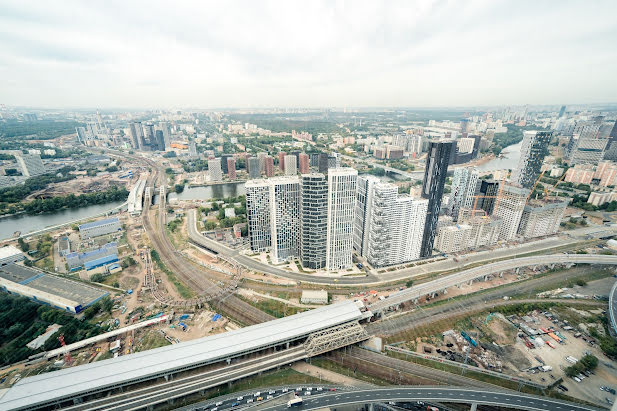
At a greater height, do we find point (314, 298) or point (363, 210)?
point (363, 210)

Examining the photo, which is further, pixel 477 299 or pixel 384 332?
pixel 477 299

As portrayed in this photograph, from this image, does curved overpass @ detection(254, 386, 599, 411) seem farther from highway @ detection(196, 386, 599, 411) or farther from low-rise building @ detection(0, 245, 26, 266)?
low-rise building @ detection(0, 245, 26, 266)

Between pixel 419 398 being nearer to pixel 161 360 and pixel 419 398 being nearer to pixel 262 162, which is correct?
pixel 161 360

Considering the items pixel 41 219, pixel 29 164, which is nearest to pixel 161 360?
pixel 41 219

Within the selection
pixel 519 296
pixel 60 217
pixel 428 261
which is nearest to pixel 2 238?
pixel 60 217

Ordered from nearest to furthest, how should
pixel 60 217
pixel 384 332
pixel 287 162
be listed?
pixel 384 332 → pixel 60 217 → pixel 287 162

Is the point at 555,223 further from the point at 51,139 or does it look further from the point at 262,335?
the point at 51,139

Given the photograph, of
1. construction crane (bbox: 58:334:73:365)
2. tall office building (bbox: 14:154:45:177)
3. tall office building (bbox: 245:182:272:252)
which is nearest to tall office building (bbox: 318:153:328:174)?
tall office building (bbox: 245:182:272:252)

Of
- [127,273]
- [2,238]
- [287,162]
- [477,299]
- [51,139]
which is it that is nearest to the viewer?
[477,299]
